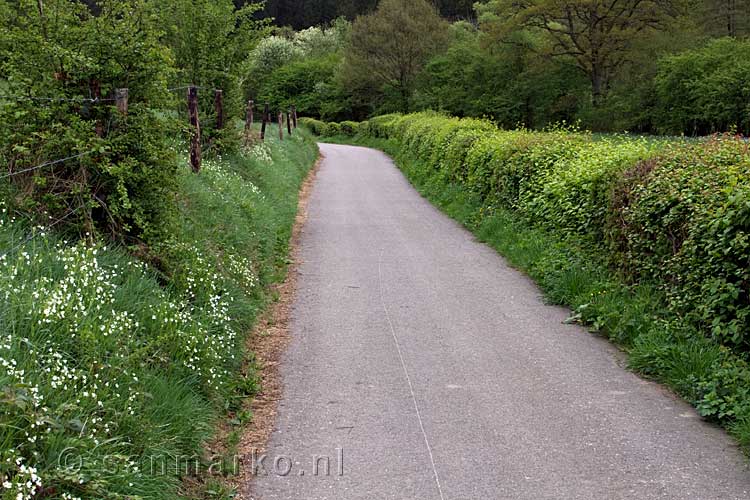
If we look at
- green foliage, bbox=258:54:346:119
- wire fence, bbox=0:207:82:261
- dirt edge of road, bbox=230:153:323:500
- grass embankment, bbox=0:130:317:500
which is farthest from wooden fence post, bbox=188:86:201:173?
green foliage, bbox=258:54:346:119

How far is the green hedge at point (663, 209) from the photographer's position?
6137mm

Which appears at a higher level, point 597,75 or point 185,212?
point 597,75

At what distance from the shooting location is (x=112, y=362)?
4.50 meters

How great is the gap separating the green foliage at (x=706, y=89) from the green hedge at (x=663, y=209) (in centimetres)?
2353

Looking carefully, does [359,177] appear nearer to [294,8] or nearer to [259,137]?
[259,137]

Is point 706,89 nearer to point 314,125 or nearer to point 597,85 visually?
point 597,85

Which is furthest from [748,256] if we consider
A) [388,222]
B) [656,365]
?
[388,222]

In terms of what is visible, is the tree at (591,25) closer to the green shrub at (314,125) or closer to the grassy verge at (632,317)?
the green shrub at (314,125)

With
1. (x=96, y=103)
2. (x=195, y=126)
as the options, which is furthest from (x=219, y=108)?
(x=96, y=103)

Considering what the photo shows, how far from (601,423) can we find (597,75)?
4362 cm

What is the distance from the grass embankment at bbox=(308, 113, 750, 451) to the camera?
6016 mm

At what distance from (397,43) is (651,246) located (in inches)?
2043

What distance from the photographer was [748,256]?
5793 mm

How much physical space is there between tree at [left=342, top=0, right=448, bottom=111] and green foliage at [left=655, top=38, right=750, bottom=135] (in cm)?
2217
